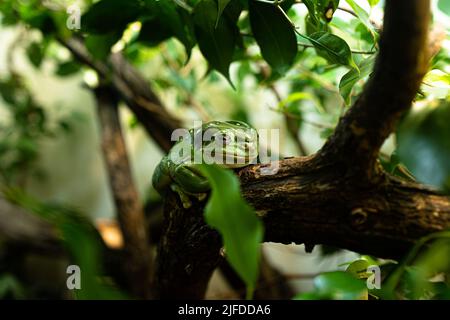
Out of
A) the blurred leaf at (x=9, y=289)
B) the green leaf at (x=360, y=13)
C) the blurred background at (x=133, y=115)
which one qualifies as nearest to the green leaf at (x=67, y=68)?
the blurred background at (x=133, y=115)

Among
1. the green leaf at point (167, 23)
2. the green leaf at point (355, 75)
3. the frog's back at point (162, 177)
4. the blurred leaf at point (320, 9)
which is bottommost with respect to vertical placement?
the frog's back at point (162, 177)

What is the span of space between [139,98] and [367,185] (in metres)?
1.53

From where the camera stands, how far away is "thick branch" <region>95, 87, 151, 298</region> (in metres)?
2.01

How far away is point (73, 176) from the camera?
3.64 meters

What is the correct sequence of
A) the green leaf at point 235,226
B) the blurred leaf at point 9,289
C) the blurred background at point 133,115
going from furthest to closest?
1. the blurred leaf at point 9,289
2. the blurred background at point 133,115
3. the green leaf at point 235,226

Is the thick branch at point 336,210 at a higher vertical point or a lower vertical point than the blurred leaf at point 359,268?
higher

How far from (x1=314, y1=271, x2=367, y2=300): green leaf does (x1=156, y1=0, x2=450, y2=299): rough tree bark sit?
0.13 meters

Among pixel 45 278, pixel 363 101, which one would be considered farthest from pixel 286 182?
pixel 45 278

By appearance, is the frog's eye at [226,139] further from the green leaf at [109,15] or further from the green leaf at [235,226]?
the green leaf at [109,15]

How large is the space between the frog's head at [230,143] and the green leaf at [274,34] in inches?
7.2

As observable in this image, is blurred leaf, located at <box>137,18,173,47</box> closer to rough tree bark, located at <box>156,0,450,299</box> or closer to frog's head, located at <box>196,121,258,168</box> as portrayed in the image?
frog's head, located at <box>196,121,258,168</box>

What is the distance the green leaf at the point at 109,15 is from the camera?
1091 mm
